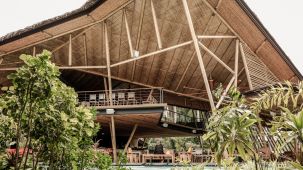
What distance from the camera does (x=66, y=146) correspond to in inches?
137

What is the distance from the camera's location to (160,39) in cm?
1040

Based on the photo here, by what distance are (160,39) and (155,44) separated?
1.80 metres

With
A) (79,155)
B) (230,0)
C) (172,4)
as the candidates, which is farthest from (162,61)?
(79,155)

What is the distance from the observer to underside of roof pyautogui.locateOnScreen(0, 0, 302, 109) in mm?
9672

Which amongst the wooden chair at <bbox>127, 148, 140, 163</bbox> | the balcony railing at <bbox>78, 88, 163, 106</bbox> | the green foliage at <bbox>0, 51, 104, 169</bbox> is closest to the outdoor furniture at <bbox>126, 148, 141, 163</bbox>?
the wooden chair at <bbox>127, 148, 140, 163</bbox>

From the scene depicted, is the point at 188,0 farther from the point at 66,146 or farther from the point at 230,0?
the point at 66,146

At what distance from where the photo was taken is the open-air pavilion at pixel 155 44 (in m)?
9.64

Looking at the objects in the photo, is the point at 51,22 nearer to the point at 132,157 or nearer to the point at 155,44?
the point at 155,44

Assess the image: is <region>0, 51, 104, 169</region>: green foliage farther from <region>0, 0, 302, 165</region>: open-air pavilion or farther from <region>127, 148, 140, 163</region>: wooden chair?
<region>127, 148, 140, 163</region>: wooden chair

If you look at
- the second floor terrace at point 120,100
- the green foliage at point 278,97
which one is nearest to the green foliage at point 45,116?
the green foliage at point 278,97

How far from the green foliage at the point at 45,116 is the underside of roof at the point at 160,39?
5784 millimetres

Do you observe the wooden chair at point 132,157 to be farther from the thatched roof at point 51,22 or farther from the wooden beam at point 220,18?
the wooden beam at point 220,18

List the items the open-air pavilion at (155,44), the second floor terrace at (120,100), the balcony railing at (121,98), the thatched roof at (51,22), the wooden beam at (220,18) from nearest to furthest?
the thatched roof at (51,22), the open-air pavilion at (155,44), the wooden beam at (220,18), the second floor terrace at (120,100), the balcony railing at (121,98)

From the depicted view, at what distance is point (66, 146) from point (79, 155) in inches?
15.1
